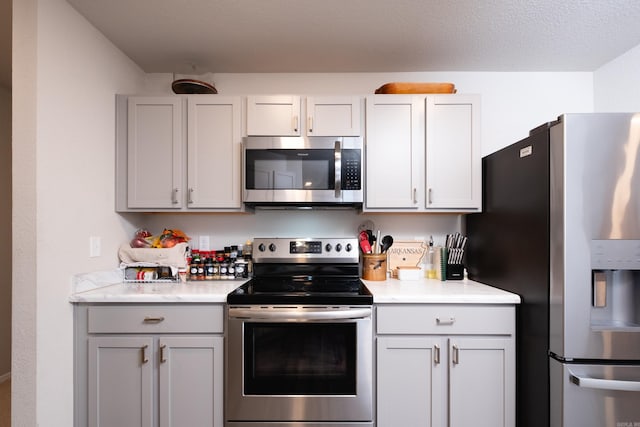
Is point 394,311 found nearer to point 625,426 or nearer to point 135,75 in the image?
point 625,426

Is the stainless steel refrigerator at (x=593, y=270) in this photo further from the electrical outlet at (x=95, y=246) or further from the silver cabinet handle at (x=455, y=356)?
the electrical outlet at (x=95, y=246)

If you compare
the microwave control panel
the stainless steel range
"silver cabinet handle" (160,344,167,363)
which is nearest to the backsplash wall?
the microwave control panel

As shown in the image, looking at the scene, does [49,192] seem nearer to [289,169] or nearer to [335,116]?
[289,169]

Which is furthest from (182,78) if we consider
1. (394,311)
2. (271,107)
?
(394,311)

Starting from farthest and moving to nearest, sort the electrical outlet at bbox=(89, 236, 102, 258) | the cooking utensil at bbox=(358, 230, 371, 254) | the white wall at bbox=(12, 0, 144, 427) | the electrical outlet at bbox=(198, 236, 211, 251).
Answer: the electrical outlet at bbox=(198, 236, 211, 251) < the cooking utensil at bbox=(358, 230, 371, 254) < the electrical outlet at bbox=(89, 236, 102, 258) < the white wall at bbox=(12, 0, 144, 427)

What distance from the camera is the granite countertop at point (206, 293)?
1536mm
